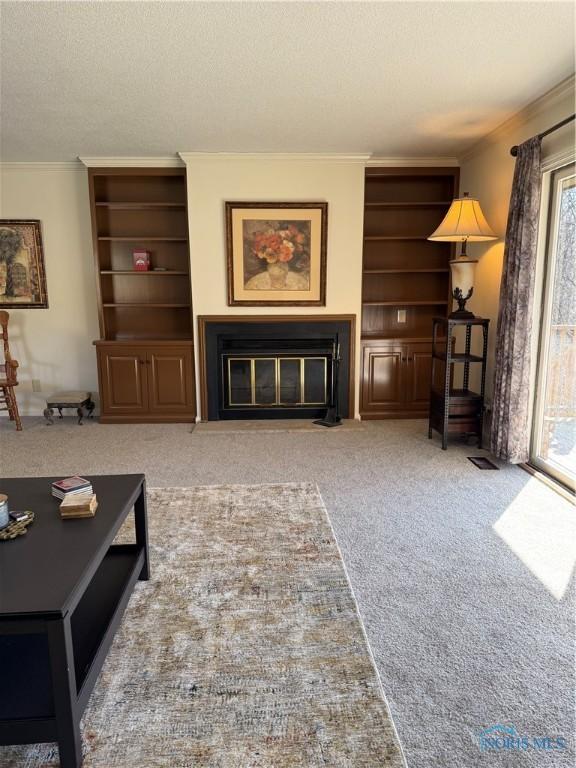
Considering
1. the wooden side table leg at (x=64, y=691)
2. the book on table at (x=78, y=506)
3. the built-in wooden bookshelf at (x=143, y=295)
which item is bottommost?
the wooden side table leg at (x=64, y=691)

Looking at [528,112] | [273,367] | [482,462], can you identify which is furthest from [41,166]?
[482,462]

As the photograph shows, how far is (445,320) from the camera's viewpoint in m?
4.14

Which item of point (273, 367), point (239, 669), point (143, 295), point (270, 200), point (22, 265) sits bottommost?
point (239, 669)

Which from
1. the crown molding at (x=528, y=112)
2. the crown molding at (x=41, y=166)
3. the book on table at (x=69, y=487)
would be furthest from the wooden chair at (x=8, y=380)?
the crown molding at (x=528, y=112)

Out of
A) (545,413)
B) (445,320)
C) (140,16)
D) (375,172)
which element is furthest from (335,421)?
(140,16)

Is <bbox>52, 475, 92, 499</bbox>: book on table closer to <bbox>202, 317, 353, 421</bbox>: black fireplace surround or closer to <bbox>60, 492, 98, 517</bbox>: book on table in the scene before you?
<bbox>60, 492, 98, 517</bbox>: book on table

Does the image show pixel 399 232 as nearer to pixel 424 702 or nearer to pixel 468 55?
pixel 468 55

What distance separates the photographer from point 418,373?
5.18 meters

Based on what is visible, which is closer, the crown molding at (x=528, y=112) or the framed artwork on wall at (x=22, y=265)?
the crown molding at (x=528, y=112)

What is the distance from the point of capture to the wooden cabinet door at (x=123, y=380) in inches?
198

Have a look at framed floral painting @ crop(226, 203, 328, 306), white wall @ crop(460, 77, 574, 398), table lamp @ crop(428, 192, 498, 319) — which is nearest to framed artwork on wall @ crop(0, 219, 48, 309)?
framed floral painting @ crop(226, 203, 328, 306)

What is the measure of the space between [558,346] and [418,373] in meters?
1.73

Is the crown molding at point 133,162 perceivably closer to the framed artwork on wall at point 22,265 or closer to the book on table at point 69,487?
the framed artwork on wall at point 22,265

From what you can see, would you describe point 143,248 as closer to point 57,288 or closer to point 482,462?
point 57,288
